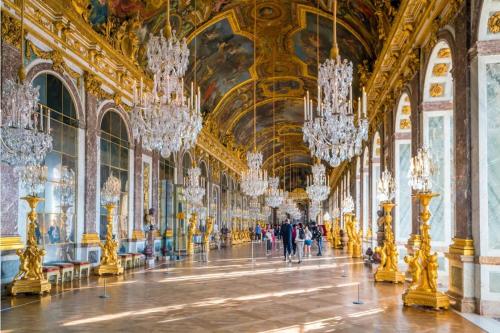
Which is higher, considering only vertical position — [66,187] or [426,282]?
[66,187]

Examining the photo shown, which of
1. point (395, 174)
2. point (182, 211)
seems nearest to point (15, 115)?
point (395, 174)

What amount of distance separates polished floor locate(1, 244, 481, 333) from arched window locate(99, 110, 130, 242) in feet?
9.98

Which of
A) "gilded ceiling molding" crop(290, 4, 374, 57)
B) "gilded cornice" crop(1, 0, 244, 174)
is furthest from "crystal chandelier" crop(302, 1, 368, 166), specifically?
"gilded ceiling molding" crop(290, 4, 374, 57)

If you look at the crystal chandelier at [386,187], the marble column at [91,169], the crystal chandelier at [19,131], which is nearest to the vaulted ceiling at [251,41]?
the marble column at [91,169]

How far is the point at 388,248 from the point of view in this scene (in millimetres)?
10852

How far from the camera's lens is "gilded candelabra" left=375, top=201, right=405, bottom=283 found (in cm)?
1086

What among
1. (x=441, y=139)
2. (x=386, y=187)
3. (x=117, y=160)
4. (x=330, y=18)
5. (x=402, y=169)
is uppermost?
(x=330, y=18)

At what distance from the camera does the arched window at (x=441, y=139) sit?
10.4 metres

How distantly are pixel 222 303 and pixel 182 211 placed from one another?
1354 centimetres

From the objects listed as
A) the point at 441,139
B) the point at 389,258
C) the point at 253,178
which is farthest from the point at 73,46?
the point at 389,258

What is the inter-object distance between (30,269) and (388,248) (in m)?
7.25

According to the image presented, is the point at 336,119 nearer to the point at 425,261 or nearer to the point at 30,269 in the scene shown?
the point at 425,261

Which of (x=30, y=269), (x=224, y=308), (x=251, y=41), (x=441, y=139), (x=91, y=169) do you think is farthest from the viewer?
(x=251, y=41)

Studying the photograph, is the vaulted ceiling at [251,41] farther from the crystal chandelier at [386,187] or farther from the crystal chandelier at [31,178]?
the crystal chandelier at [31,178]
